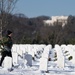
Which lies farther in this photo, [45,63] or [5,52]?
[5,52]

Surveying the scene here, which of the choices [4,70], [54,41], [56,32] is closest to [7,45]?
[4,70]

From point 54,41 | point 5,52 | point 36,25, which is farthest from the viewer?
point 36,25

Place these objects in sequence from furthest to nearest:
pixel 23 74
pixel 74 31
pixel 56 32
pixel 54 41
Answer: pixel 74 31 < pixel 56 32 < pixel 54 41 < pixel 23 74

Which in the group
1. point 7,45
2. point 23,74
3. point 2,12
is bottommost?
point 23,74

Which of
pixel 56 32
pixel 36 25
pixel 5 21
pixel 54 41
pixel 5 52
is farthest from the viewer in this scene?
pixel 36 25

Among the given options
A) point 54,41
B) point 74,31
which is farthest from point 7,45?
point 74,31

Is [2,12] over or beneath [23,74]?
over

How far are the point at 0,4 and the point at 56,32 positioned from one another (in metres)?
45.0

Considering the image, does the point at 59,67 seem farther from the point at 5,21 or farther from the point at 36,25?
the point at 36,25

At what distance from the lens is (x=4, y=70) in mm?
12234

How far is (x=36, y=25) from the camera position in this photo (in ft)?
343

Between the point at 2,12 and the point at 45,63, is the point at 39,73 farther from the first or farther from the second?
the point at 2,12

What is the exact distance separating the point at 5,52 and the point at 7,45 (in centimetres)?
29

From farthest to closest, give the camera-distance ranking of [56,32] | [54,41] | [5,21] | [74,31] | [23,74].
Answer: [74,31], [56,32], [54,41], [5,21], [23,74]
